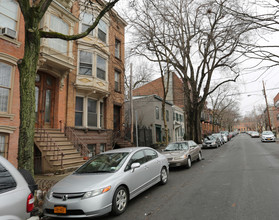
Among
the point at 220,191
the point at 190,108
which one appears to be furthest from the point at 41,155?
the point at 190,108

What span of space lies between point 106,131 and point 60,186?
35.4 ft

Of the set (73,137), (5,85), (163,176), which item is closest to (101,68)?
(73,137)

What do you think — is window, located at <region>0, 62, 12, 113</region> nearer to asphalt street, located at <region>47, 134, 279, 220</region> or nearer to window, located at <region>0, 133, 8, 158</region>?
window, located at <region>0, 133, 8, 158</region>

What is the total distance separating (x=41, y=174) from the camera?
945 centimetres

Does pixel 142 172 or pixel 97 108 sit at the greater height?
pixel 97 108

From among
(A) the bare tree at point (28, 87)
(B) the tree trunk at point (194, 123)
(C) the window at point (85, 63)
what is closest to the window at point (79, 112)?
(C) the window at point (85, 63)

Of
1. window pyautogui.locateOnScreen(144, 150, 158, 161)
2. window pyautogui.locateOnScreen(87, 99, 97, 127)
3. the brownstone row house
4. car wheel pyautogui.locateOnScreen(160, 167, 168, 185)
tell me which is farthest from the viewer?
window pyautogui.locateOnScreen(87, 99, 97, 127)

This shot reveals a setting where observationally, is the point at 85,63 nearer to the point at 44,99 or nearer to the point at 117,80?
the point at 44,99

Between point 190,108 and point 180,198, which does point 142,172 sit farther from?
point 190,108

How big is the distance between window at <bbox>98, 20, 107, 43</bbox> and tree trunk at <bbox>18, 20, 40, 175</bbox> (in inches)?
401

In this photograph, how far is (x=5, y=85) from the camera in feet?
30.8

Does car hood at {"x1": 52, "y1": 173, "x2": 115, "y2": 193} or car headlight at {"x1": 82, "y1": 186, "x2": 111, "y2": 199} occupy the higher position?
car hood at {"x1": 52, "y1": 173, "x2": 115, "y2": 193}

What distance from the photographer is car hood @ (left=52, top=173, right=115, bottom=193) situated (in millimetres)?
4350

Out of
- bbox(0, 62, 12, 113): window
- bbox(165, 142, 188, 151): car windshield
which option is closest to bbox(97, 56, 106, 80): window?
bbox(0, 62, 12, 113): window
